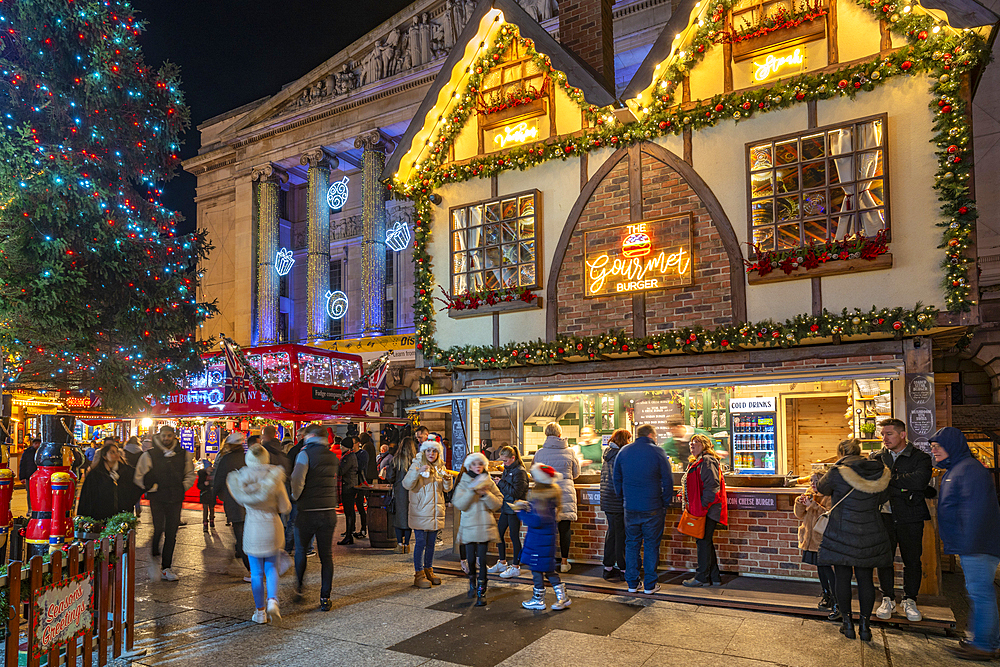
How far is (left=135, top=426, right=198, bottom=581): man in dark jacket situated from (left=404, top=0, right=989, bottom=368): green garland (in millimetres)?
4089

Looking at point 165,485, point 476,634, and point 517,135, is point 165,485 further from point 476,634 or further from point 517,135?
point 517,135

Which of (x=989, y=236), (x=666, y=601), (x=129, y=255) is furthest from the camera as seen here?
(x=989, y=236)

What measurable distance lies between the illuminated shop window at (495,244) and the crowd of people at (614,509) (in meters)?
2.80

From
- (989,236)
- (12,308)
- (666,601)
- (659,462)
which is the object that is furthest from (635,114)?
(989,236)

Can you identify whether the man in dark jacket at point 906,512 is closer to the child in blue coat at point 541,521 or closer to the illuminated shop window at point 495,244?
the child in blue coat at point 541,521

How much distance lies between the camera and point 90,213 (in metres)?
11.6

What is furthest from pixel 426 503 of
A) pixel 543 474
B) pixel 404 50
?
pixel 404 50

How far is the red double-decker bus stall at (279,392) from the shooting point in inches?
812

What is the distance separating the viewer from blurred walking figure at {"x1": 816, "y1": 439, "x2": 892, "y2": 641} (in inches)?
251

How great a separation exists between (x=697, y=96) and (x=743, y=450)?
555 cm

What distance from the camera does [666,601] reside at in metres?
8.02

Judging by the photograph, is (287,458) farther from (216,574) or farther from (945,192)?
(945,192)

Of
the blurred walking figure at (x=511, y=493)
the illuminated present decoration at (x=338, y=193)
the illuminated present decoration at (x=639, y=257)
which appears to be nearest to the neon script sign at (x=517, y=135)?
the illuminated present decoration at (x=639, y=257)

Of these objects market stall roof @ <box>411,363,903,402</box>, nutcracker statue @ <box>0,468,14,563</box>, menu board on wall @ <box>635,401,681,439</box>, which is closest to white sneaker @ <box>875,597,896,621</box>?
market stall roof @ <box>411,363,903,402</box>
